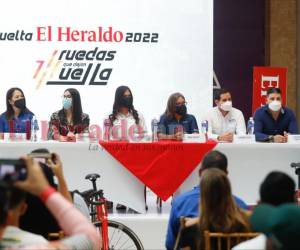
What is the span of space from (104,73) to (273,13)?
287 cm

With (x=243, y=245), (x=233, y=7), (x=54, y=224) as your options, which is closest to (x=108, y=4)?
(x=233, y=7)

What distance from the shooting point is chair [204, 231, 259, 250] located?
3471 millimetres

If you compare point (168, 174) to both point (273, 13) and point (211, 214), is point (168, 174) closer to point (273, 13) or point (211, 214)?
point (211, 214)

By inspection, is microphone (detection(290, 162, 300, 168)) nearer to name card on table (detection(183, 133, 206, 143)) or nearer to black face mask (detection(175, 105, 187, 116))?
name card on table (detection(183, 133, 206, 143))

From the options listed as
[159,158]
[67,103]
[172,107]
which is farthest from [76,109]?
[159,158]

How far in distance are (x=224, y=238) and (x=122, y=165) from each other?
331cm

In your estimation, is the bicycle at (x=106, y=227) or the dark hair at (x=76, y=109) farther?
the dark hair at (x=76, y=109)

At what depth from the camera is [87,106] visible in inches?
389

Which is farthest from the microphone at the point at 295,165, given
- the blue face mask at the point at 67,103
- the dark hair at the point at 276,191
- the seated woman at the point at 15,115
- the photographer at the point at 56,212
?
the photographer at the point at 56,212

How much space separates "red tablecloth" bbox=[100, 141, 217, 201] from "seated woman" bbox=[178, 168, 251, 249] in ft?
10.3

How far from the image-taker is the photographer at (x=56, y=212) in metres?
2.24

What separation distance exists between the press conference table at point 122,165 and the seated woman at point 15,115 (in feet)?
1.61

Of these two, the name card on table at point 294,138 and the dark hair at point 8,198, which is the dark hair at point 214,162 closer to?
the dark hair at point 8,198

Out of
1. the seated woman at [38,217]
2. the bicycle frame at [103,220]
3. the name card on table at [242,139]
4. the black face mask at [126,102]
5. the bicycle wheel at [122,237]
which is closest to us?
the seated woman at [38,217]
